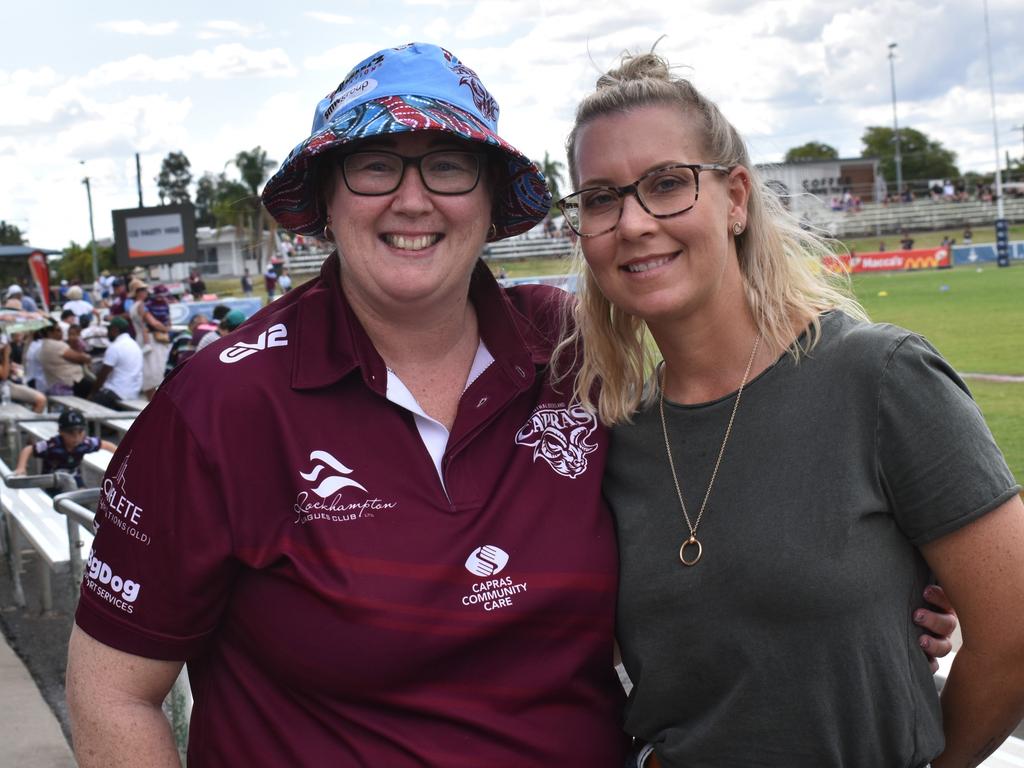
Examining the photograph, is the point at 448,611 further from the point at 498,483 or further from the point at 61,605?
the point at 61,605

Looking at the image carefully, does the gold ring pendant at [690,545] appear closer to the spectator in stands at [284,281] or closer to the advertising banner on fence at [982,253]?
the spectator in stands at [284,281]

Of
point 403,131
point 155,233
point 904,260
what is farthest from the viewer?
point 904,260

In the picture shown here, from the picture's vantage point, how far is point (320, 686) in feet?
6.11

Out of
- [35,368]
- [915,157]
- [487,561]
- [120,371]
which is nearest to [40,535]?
[487,561]

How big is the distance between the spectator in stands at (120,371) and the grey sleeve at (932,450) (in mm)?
12162

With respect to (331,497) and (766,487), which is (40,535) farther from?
(766,487)

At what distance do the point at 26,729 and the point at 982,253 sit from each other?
43.8 meters

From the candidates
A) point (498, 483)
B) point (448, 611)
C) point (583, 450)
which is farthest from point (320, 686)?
point (583, 450)

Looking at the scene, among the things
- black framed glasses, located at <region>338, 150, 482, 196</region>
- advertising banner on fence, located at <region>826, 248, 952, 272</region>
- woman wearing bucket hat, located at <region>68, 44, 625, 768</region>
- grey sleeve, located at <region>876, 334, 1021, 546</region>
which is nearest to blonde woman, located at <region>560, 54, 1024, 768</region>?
grey sleeve, located at <region>876, 334, 1021, 546</region>

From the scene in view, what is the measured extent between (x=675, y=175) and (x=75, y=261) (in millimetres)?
92764

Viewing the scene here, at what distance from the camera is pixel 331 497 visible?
190 cm

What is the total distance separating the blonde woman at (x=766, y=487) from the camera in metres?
1.82

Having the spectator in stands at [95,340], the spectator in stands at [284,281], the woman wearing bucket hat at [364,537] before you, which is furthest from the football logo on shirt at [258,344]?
the spectator in stands at [284,281]

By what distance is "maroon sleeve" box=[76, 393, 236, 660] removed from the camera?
6.01ft
